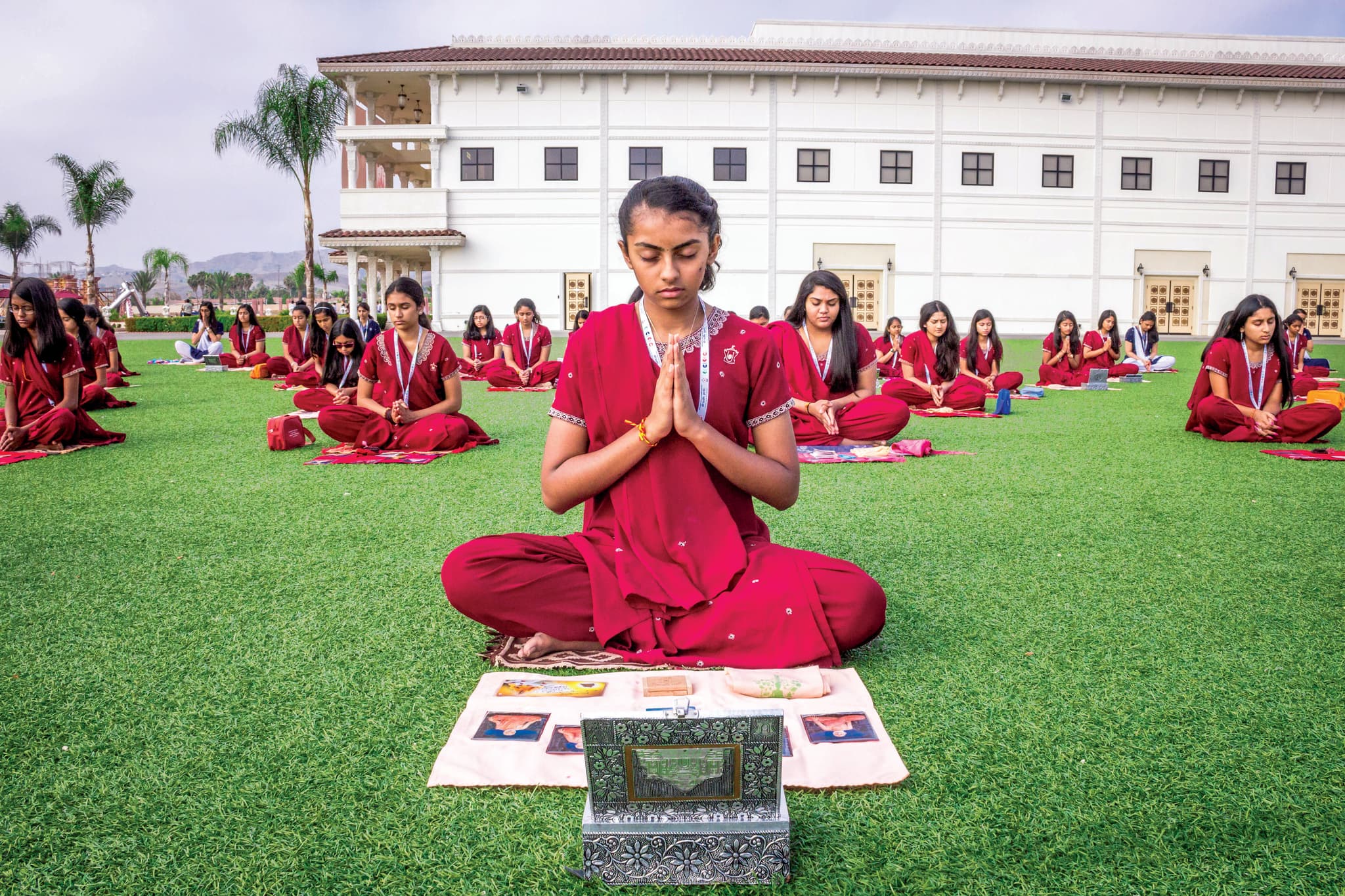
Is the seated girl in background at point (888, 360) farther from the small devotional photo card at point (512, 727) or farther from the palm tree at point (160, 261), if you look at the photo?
the palm tree at point (160, 261)

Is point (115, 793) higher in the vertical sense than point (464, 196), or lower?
lower

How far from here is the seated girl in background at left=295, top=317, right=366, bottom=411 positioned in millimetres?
8461

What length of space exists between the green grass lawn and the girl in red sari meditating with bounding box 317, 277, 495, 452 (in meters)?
1.59

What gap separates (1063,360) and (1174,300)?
715 inches

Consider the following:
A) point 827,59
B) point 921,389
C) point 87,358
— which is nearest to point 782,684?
point 921,389

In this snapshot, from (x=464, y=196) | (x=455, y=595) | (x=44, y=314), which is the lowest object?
(x=455, y=595)

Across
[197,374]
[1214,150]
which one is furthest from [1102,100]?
[197,374]

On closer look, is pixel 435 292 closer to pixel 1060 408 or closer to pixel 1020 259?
pixel 1020 259

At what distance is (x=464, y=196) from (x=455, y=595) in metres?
25.9

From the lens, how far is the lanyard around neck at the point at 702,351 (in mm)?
2820

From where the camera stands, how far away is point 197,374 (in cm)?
1476

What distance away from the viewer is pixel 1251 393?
727 cm

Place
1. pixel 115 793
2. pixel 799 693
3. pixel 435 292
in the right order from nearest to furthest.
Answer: pixel 115 793 → pixel 799 693 → pixel 435 292

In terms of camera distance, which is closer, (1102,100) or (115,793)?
(115,793)
